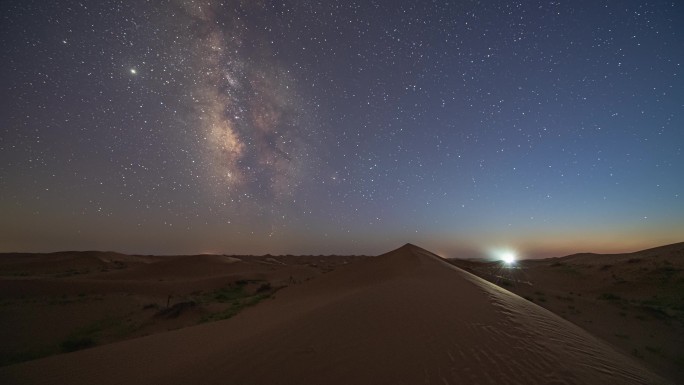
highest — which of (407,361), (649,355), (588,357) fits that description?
(407,361)

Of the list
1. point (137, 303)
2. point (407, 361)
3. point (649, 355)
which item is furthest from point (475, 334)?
point (137, 303)

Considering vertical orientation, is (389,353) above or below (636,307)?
above

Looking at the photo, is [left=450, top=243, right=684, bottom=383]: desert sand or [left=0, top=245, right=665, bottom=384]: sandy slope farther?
[left=450, top=243, right=684, bottom=383]: desert sand

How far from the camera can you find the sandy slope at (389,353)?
4.66m

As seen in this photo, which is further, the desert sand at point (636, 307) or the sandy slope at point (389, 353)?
the desert sand at point (636, 307)

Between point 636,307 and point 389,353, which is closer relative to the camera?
point 389,353

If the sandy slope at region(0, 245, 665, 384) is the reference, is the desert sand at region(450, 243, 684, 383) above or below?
below

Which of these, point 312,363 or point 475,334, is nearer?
point 312,363

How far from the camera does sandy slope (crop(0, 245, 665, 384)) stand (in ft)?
15.3

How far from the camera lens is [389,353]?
4980mm

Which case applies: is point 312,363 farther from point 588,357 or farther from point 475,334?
point 588,357

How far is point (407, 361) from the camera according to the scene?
187 inches

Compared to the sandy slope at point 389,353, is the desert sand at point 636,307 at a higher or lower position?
lower

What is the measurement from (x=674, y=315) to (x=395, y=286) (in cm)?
1635
